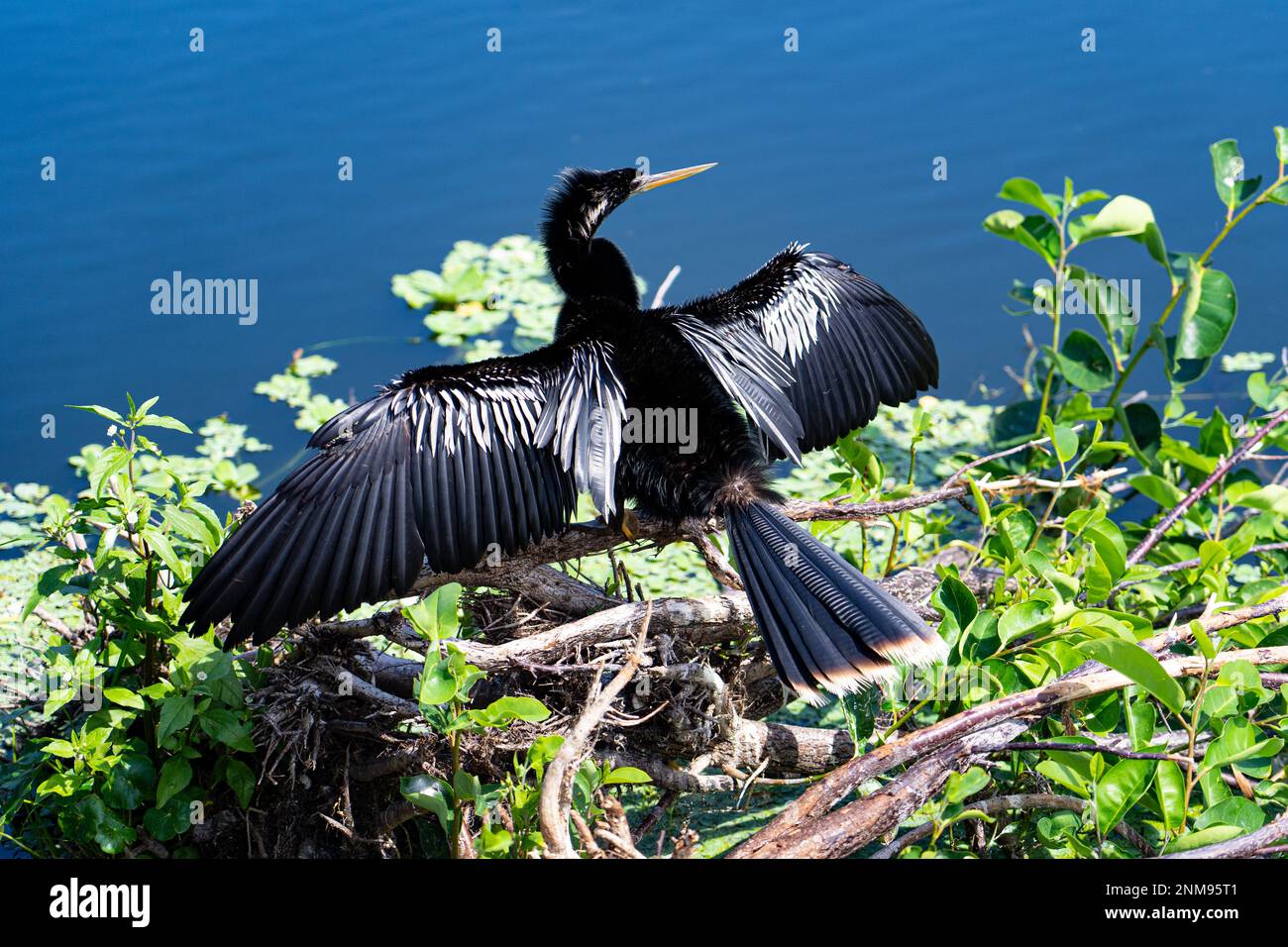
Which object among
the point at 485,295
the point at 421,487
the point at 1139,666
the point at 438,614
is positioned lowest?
the point at 1139,666

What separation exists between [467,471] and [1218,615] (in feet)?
5.21

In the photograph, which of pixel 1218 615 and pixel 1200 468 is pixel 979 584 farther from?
pixel 1200 468

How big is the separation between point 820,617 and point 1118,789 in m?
0.59

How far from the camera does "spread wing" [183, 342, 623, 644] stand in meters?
2.19

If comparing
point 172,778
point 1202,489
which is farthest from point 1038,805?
point 172,778

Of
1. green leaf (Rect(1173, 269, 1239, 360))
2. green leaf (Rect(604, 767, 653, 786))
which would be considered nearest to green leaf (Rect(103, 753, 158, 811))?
green leaf (Rect(604, 767, 653, 786))

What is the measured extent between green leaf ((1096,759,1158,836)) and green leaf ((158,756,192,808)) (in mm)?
1657

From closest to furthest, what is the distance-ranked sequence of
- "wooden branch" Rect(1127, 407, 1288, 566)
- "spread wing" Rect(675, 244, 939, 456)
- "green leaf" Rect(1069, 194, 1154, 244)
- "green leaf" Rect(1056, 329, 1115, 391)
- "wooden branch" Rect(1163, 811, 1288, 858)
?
1. "wooden branch" Rect(1163, 811, 1288, 858)
2. "wooden branch" Rect(1127, 407, 1288, 566)
3. "spread wing" Rect(675, 244, 939, 456)
4. "green leaf" Rect(1069, 194, 1154, 244)
5. "green leaf" Rect(1056, 329, 1115, 391)

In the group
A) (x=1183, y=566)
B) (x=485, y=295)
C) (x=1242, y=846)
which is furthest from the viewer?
(x=485, y=295)

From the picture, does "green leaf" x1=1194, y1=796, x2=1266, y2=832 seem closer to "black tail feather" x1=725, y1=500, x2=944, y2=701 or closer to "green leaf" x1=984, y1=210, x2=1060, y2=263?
"black tail feather" x1=725, y1=500, x2=944, y2=701

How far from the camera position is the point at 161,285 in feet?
16.2

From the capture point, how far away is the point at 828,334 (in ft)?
10.1

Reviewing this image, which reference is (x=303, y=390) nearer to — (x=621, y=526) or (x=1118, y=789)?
(x=621, y=526)

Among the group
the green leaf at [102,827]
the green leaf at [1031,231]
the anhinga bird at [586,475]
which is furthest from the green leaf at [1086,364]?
the green leaf at [102,827]
